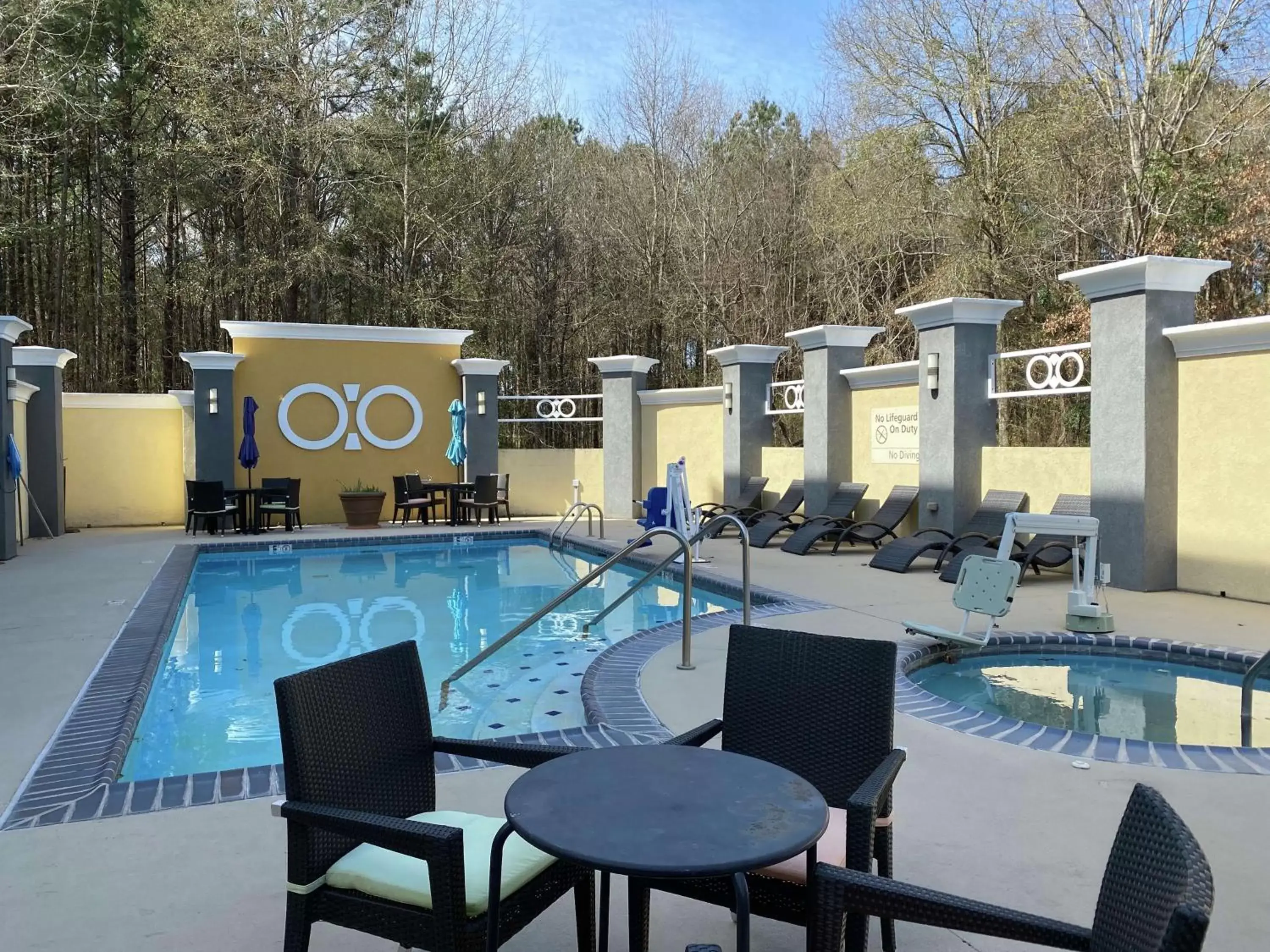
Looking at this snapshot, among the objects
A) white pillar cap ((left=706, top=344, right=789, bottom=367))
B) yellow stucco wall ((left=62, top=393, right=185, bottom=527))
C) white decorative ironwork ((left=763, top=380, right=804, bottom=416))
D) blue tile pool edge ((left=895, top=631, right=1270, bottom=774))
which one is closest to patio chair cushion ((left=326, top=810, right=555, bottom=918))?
blue tile pool edge ((left=895, top=631, right=1270, bottom=774))

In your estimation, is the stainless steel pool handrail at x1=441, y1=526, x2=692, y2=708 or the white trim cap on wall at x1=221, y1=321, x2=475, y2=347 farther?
the white trim cap on wall at x1=221, y1=321, x2=475, y2=347

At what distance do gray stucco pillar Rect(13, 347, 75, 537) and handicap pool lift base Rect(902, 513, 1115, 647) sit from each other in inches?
428

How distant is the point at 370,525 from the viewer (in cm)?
1304

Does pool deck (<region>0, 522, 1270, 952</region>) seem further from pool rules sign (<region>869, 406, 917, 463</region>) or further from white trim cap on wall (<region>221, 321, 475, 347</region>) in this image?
white trim cap on wall (<region>221, 321, 475, 347</region>)

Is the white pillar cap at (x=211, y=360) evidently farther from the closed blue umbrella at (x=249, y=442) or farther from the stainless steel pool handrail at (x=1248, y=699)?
the stainless steel pool handrail at (x=1248, y=699)

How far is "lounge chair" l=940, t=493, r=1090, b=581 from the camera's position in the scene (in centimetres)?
771

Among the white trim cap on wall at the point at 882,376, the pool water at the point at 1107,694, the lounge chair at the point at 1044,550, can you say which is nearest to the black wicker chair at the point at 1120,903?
the pool water at the point at 1107,694

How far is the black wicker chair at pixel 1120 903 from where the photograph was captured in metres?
1.16

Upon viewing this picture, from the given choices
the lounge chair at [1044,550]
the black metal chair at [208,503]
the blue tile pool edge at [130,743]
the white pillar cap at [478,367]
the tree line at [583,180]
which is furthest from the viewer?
the white pillar cap at [478,367]

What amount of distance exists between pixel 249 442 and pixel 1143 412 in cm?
1045

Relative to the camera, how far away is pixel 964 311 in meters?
9.31

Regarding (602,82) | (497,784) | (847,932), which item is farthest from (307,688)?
(602,82)

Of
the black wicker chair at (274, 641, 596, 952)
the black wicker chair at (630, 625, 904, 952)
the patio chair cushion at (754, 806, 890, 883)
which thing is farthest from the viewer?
the black wicker chair at (630, 625, 904, 952)

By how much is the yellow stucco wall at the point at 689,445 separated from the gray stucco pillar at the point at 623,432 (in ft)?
0.52
